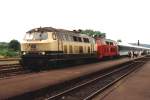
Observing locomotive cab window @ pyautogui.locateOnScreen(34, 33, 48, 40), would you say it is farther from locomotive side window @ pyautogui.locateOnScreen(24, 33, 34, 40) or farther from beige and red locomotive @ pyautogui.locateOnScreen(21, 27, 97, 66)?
locomotive side window @ pyautogui.locateOnScreen(24, 33, 34, 40)

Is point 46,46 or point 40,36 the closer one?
point 46,46

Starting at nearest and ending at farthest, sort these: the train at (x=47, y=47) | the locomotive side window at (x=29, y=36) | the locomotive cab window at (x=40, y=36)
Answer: the train at (x=47, y=47) < the locomotive cab window at (x=40, y=36) < the locomotive side window at (x=29, y=36)

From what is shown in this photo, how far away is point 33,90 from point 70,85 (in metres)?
4.11

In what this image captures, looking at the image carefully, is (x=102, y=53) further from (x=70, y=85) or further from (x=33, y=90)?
(x=33, y=90)

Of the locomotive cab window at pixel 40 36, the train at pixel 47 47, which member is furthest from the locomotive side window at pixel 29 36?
the locomotive cab window at pixel 40 36

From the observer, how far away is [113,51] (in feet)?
157

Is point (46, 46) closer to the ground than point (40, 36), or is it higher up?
closer to the ground

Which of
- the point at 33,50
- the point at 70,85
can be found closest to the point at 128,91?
the point at 70,85

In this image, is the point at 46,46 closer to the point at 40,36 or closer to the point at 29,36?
the point at 40,36

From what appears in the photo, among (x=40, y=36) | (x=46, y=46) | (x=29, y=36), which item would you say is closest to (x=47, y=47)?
(x=46, y=46)

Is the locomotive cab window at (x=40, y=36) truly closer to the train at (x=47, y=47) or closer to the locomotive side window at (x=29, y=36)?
the train at (x=47, y=47)

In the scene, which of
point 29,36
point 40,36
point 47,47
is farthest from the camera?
point 29,36

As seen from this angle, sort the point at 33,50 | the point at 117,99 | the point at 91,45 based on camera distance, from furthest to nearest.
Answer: the point at 91,45, the point at 33,50, the point at 117,99

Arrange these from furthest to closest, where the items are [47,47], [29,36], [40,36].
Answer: [29,36] < [40,36] < [47,47]
